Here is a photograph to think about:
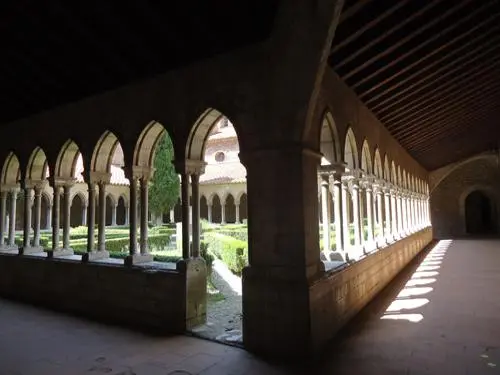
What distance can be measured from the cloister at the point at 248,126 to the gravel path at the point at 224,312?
23cm

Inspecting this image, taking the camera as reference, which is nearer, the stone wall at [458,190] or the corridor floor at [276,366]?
the corridor floor at [276,366]

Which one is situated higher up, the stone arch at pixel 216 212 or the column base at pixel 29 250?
the stone arch at pixel 216 212

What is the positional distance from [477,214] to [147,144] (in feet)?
67.8

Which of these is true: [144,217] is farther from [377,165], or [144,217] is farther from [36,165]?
[377,165]

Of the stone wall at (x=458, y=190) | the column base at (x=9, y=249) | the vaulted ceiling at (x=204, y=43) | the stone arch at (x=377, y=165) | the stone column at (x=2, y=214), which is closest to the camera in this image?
the vaulted ceiling at (x=204, y=43)

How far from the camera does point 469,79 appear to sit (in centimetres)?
636

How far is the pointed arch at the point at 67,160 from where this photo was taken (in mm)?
5775

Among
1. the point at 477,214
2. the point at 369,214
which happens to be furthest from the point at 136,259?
the point at 477,214

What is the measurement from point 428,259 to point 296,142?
339 inches

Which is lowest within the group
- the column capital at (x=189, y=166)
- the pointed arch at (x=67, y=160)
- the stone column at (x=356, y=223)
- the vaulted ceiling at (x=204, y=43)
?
the stone column at (x=356, y=223)

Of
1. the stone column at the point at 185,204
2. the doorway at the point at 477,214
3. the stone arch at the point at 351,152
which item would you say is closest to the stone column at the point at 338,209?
the stone arch at the point at 351,152

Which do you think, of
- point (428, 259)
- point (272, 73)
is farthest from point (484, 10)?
point (428, 259)

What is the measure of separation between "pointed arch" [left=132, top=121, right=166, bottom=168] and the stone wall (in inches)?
650

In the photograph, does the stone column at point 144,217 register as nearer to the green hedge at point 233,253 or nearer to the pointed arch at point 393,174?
the green hedge at point 233,253
